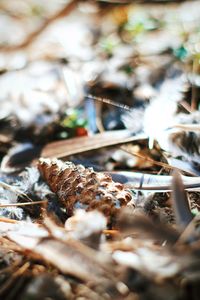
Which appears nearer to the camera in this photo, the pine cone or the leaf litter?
the leaf litter

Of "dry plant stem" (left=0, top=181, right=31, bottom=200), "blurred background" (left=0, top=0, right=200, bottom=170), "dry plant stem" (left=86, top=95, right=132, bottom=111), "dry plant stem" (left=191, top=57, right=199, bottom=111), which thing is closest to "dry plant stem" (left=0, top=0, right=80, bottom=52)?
"blurred background" (left=0, top=0, right=200, bottom=170)

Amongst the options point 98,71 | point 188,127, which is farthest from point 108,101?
point 188,127

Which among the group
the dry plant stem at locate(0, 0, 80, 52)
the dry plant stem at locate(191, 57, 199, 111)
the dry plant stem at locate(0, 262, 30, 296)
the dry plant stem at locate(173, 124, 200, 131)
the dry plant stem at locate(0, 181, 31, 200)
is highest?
the dry plant stem at locate(0, 0, 80, 52)

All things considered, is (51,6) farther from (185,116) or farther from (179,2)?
(185,116)

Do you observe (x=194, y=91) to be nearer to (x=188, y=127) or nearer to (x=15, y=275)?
(x=188, y=127)

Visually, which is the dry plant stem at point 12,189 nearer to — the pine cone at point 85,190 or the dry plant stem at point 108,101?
the pine cone at point 85,190

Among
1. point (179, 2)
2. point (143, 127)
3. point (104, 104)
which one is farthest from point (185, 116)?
point (179, 2)

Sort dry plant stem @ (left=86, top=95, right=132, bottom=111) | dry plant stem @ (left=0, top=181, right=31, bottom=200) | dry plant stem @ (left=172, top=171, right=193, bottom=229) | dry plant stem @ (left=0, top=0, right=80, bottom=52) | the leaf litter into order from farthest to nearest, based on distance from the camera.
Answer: dry plant stem @ (left=0, top=0, right=80, bottom=52), dry plant stem @ (left=86, top=95, right=132, bottom=111), dry plant stem @ (left=0, top=181, right=31, bottom=200), dry plant stem @ (left=172, top=171, right=193, bottom=229), the leaf litter

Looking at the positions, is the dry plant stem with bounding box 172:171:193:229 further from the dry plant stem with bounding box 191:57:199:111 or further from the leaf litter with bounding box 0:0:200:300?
the dry plant stem with bounding box 191:57:199:111
